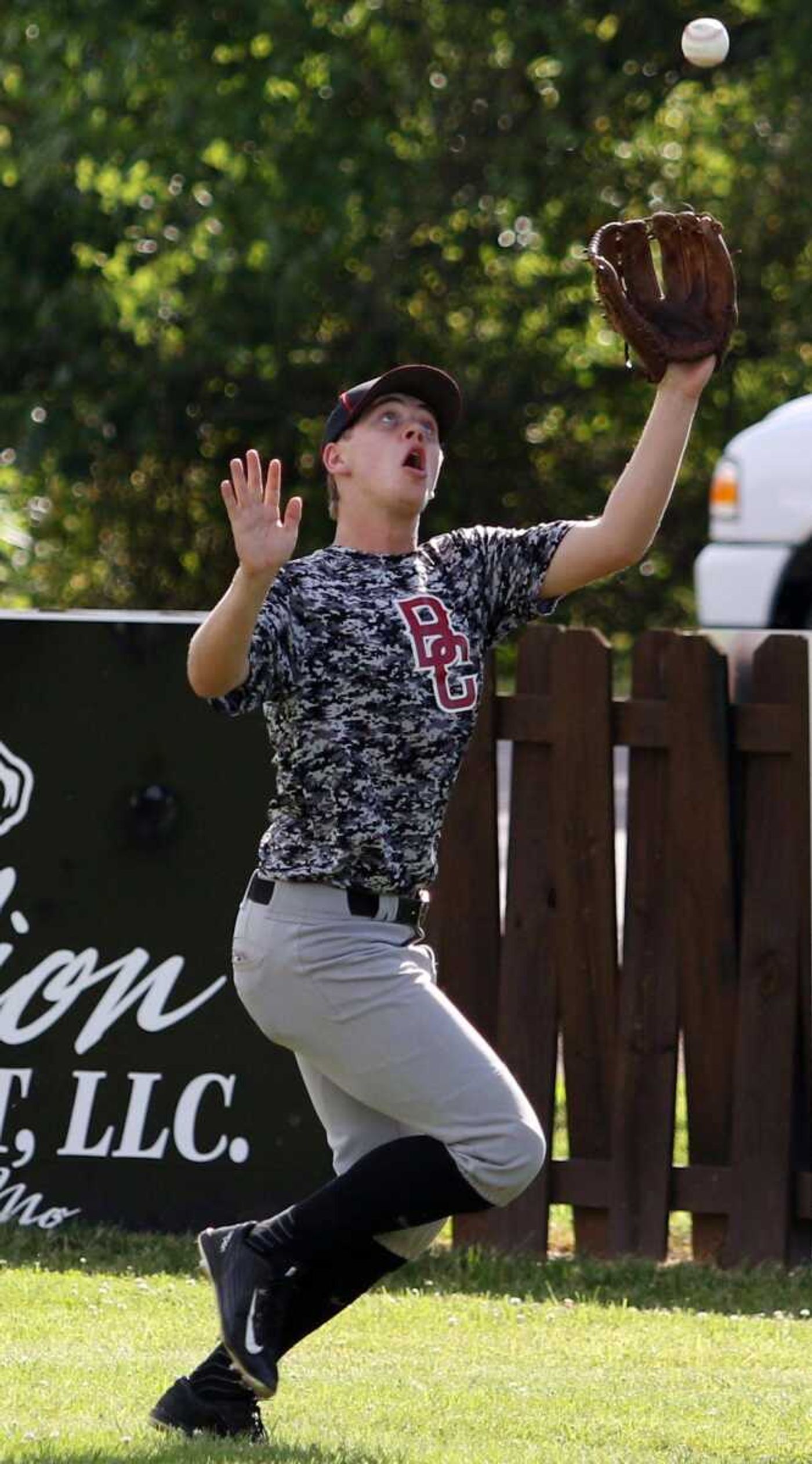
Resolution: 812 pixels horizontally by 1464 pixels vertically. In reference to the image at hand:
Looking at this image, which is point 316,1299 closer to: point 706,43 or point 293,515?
point 293,515

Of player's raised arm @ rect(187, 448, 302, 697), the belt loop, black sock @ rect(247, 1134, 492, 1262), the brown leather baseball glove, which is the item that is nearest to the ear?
player's raised arm @ rect(187, 448, 302, 697)

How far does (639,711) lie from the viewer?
602cm

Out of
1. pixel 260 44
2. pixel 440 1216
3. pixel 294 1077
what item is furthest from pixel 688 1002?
pixel 260 44

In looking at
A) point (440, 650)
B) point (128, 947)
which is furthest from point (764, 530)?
point (440, 650)

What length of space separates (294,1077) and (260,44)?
10.1 m

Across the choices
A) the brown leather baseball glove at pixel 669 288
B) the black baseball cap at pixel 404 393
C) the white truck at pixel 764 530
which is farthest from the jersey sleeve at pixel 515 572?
the white truck at pixel 764 530

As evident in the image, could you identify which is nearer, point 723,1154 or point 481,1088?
point 481,1088

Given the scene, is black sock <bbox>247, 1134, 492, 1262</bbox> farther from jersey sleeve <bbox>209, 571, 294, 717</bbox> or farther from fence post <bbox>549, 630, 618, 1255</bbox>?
fence post <bbox>549, 630, 618, 1255</bbox>

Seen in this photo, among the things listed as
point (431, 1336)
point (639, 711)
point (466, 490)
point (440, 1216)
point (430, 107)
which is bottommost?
point (431, 1336)

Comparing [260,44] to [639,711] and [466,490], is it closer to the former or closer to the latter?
[466,490]

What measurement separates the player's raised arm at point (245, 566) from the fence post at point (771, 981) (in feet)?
8.01

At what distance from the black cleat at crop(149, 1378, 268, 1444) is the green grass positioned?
40 millimetres

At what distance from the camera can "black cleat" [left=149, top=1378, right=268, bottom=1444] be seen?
4.03 m

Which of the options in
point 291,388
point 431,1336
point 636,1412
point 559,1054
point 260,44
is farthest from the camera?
point 291,388
